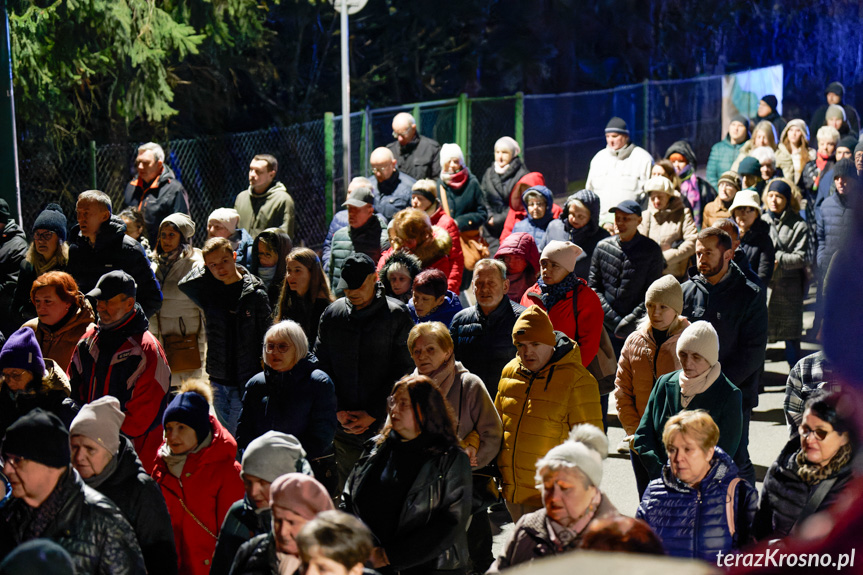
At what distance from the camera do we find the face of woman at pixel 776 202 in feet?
36.9

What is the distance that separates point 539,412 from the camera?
6.32 metres

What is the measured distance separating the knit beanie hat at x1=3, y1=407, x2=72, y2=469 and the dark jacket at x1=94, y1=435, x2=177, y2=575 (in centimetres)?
33

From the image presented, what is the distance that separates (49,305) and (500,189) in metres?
6.26

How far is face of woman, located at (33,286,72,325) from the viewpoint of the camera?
23.7ft

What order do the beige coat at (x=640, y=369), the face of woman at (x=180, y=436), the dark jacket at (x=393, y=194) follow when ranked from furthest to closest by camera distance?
1. the dark jacket at (x=393, y=194)
2. the beige coat at (x=640, y=369)
3. the face of woman at (x=180, y=436)

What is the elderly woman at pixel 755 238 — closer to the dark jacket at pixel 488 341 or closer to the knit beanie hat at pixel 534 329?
the dark jacket at pixel 488 341

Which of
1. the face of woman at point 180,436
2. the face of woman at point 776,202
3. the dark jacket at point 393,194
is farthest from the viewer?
the dark jacket at point 393,194

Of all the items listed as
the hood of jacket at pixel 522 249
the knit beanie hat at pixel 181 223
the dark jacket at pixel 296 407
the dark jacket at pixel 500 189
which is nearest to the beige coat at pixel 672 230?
the dark jacket at pixel 500 189

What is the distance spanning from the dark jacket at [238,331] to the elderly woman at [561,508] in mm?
3486

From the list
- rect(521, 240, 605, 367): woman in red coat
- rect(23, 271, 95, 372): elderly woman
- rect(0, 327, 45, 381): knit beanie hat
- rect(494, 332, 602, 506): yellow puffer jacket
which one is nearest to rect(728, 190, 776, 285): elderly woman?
rect(521, 240, 605, 367): woman in red coat

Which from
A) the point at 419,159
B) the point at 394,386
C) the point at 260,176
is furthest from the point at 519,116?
the point at 394,386

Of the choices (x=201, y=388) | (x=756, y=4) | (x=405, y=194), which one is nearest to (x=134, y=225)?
(x=405, y=194)

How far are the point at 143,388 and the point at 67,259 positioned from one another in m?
2.31

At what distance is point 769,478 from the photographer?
206 inches
